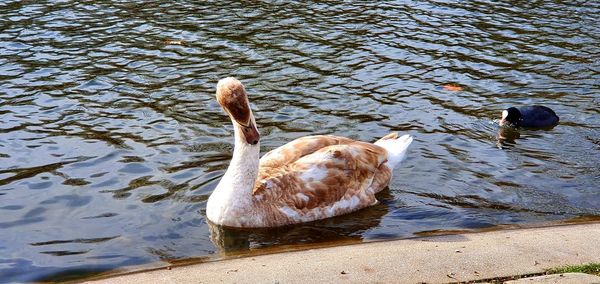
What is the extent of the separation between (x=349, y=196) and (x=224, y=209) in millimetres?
1709

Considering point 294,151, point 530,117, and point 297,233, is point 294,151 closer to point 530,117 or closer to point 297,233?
point 297,233

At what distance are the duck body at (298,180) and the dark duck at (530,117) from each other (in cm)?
263

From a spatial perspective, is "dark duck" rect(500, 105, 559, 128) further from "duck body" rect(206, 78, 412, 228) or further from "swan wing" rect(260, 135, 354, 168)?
"swan wing" rect(260, 135, 354, 168)

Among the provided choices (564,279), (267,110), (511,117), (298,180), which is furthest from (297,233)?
(511,117)

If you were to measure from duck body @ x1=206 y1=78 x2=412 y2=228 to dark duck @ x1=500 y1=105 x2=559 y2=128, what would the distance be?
104 inches

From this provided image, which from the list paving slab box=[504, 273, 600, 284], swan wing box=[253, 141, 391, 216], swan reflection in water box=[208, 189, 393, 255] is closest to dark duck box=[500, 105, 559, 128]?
swan wing box=[253, 141, 391, 216]

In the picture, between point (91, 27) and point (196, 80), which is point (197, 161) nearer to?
point (196, 80)

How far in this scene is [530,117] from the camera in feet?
43.5

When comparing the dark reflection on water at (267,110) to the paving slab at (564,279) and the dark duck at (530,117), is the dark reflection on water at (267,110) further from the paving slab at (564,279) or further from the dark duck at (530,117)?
the paving slab at (564,279)

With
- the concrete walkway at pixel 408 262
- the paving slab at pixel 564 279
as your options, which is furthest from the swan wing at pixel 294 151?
the paving slab at pixel 564 279

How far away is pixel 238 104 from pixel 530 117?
19.0 feet

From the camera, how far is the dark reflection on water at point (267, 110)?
9828 millimetres

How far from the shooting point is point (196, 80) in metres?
15.1

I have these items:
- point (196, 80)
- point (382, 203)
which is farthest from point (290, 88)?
point (382, 203)
